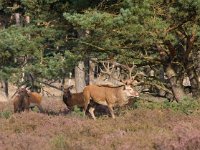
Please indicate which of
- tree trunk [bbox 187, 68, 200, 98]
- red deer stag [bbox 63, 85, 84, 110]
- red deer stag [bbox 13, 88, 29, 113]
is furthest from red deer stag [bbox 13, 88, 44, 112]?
tree trunk [bbox 187, 68, 200, 98]

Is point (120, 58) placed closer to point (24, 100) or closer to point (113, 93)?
point (113, 93)

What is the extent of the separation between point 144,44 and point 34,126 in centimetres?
404

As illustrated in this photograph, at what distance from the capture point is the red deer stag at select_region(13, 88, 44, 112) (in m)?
18.7

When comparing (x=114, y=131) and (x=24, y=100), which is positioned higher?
(x=114, y=131)

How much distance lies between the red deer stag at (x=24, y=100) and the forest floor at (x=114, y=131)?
144 inches

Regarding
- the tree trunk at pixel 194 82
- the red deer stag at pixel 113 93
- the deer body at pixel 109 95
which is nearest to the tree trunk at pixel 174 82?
the tree trunk at pixel 194 82

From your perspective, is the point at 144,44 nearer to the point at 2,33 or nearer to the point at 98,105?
the point at 98,105

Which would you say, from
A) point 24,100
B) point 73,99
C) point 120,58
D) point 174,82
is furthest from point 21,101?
point 174,82

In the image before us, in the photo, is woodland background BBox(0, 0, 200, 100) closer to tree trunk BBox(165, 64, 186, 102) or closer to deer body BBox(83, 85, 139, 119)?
tree trunk BBox(165, 64, 186, 102)

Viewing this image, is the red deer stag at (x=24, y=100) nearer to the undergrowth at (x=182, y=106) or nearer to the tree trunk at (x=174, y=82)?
the undergrowth at (x=182, y=106)

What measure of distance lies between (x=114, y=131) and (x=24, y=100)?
814 cm

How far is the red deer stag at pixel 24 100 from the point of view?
736 inches

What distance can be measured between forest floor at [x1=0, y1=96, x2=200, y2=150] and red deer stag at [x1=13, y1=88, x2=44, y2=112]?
144 inches

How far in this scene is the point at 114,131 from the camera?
11.5 meters
